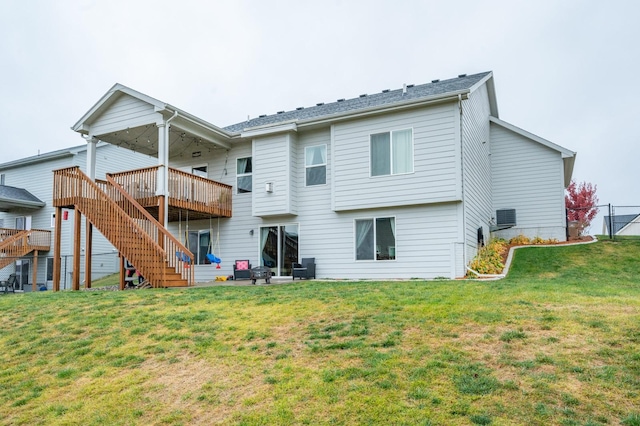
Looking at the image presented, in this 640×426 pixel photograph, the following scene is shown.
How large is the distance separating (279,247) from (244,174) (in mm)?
2978

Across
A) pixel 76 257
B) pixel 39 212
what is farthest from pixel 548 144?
pixel 39 212

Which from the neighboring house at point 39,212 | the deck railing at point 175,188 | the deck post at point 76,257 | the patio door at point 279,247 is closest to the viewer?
the deck post at point 76,257

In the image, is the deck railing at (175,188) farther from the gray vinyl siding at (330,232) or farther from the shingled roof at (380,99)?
the shingled roof at (380,99)

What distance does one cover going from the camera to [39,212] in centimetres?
2569

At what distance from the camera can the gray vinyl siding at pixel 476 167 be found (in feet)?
42.8

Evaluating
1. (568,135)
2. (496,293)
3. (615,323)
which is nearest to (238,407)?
(615,323)

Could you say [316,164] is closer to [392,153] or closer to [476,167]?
[392,153]

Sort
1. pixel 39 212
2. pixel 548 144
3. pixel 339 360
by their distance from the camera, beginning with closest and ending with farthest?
1. pixel 339 360
2. pixel 548 144
3. pixel 39 212

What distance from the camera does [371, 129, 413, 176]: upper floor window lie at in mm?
13180

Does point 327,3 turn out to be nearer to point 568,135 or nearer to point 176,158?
point 176,158

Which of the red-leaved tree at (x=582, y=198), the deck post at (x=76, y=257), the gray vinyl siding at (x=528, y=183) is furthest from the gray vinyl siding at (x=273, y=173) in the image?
the red-leaved tree at (x=582, y=198)

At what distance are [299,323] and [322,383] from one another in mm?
2061

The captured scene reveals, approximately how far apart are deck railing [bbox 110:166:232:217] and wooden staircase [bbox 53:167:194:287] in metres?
0.51

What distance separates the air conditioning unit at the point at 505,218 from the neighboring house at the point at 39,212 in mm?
16854
